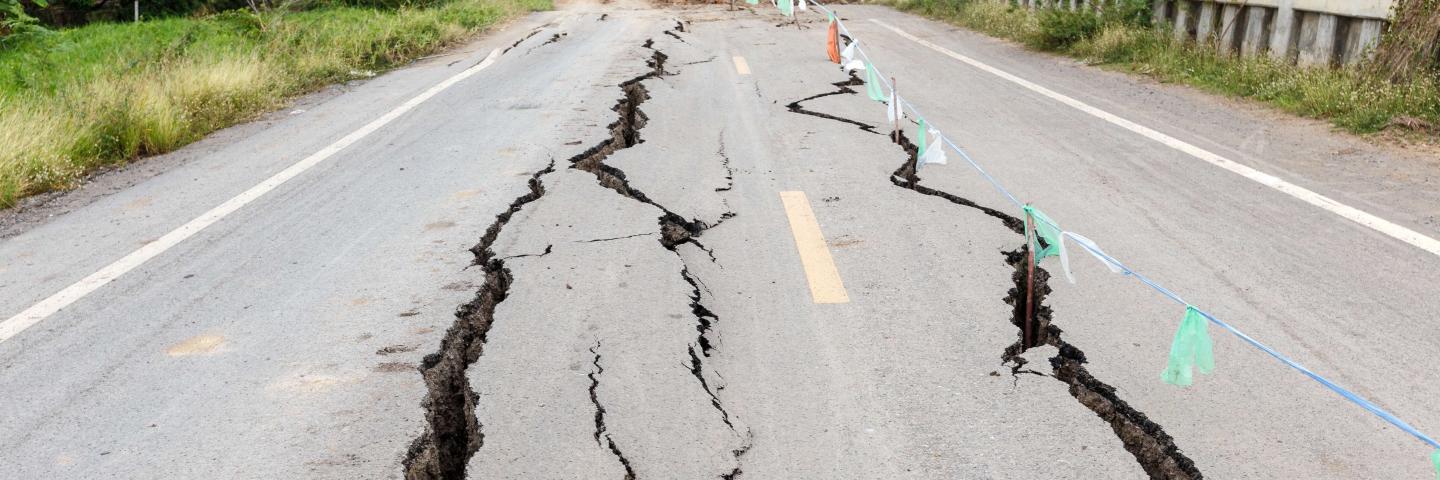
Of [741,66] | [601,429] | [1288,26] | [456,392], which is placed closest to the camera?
[601,429]

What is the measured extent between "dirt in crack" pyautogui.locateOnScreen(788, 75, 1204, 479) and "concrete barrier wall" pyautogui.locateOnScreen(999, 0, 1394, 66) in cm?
544

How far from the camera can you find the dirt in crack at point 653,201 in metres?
3.55

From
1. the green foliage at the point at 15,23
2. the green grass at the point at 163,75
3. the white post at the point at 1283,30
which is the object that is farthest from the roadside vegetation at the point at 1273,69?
the green foliage at the point at 15,23

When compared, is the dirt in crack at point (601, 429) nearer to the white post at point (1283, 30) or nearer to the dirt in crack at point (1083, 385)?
the dirt in crack at point (1083, 385)

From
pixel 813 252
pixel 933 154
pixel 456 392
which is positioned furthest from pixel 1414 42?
pixel 456 392

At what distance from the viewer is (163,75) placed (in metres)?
9.73

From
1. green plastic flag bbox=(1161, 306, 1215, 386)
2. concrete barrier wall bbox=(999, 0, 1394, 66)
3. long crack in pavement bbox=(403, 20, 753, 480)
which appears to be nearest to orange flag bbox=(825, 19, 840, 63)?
concrete barrier wall bbox=(999, 0, 1394, 66)

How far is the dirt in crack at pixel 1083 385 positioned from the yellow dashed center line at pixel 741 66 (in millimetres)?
6538

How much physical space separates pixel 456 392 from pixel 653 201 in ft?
8.33

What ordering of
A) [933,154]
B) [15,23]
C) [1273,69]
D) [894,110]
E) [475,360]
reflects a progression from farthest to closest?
1. [15,23]
2. [1273,69]
3. [894,110]
4. [933,154]
5. [475,360]

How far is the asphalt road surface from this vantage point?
10.1ft

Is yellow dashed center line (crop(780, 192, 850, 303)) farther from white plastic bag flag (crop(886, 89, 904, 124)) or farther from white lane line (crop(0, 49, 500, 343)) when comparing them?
white lane line (crop(0, 49, 500, 343))

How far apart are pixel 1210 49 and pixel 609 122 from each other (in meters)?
6.55

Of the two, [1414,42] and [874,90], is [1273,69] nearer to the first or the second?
[1414,42]
